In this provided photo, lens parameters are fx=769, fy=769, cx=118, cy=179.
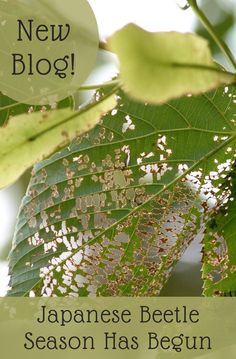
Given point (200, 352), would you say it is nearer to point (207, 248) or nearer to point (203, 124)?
point (207, 248)

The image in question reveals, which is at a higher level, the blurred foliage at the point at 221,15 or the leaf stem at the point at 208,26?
the blurred foliage at the point at 221,15

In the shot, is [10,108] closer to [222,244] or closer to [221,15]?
[222,244]

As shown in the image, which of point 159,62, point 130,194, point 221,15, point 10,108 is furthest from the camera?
point 221,15

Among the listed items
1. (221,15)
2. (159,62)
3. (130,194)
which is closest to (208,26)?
(159,62)

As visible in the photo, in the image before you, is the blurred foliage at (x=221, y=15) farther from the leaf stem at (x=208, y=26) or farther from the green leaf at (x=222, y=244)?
the leaf stem at (x=208, y=26)

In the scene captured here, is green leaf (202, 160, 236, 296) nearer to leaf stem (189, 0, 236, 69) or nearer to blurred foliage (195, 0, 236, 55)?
leaf stem (189, 0, 236, 69)

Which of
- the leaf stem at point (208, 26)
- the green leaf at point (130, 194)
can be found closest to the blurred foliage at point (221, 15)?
the green leaf at point (130, 194)

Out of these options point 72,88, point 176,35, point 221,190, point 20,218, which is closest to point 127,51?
point 176,35
